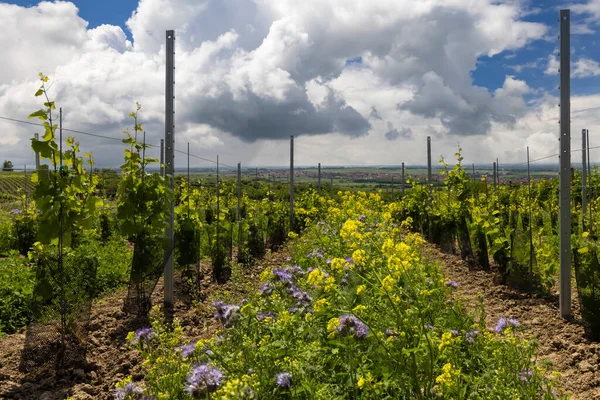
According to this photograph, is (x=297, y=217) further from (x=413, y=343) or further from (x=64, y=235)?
(x=413, y=343)

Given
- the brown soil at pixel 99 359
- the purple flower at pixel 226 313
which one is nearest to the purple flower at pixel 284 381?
the purple flower at pixel 226 313

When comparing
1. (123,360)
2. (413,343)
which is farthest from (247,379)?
(123,360)

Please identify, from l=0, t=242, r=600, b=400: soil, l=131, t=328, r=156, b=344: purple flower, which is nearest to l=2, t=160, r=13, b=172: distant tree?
l=0, t=242, r=600, b=400: soil

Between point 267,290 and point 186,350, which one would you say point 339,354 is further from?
point 186,350

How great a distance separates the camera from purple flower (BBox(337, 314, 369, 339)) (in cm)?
255

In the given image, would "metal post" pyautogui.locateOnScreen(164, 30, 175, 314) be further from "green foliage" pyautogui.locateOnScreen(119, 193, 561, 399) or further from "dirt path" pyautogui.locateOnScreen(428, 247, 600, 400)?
"dirt path" pyautogui.locateOnScreen(428, 247, 600, 400)

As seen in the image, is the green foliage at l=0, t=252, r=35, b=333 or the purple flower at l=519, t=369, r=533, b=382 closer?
the purple flower at l=519, t=369, r=533, b=382

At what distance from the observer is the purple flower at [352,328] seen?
2547mm

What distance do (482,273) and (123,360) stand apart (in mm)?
6085

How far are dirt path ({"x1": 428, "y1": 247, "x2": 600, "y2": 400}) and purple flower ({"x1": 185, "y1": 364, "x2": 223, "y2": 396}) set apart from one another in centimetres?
265

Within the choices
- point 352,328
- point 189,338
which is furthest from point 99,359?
point 352,328

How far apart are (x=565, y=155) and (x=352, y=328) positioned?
4654 mm

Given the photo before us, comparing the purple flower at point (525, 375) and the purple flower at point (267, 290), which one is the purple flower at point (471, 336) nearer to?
the purple flower at point (525, 375)

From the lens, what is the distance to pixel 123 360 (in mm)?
4520
